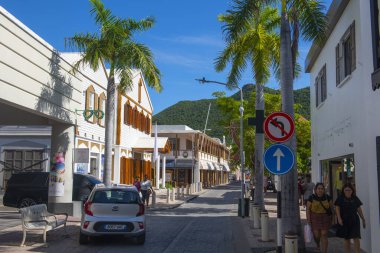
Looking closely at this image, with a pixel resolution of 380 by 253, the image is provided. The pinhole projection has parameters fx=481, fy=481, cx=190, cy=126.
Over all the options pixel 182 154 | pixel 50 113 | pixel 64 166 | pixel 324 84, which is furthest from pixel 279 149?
pixel 182 154

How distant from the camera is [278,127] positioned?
962 cm

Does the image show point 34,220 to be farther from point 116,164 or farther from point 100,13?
point 116,164

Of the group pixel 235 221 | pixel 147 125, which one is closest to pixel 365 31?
pixel 235 221

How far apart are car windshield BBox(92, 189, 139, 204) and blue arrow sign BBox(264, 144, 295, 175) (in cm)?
473

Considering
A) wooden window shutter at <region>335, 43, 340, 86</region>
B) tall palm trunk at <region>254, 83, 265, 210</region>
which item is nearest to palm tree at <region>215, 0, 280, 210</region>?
tall palm trunk at <region>254, 83, 265, 210</region>

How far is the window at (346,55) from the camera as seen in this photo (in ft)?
41.7

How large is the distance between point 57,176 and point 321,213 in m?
11.3

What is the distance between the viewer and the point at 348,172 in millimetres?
13961

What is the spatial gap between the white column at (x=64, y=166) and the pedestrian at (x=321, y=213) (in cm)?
1089

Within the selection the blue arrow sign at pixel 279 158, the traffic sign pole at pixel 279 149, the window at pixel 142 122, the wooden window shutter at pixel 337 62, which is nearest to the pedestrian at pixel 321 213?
the traffic sign pole at pixel 279 149

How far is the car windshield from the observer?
1247cm

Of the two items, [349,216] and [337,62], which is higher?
[337,62]

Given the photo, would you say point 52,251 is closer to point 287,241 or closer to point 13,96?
point 13,96

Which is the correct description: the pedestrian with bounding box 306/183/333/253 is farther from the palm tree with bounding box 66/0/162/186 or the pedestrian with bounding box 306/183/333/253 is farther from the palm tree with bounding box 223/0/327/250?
the palm tree with bounding box 66/0/162/186
